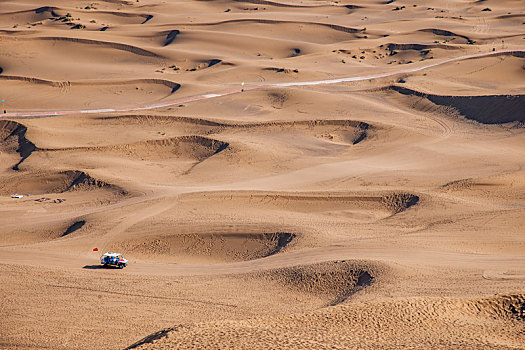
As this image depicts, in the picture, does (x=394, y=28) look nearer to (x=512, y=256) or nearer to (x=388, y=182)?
(x=388, y=182)

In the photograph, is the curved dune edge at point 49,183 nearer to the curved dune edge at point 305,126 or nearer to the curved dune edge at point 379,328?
the curved dune edge at point 305,126

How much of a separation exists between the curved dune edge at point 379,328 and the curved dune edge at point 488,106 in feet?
84.6

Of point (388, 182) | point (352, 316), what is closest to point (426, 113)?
point (388, 182)

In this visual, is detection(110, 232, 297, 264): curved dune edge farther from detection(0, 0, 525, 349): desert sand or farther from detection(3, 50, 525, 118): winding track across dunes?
detection(3, 50, 525, 118): winding track across dunes

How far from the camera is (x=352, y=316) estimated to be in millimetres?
18797

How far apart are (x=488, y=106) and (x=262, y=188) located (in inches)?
750

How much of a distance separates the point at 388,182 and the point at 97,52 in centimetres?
3613

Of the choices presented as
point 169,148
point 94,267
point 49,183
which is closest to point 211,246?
point 94,267

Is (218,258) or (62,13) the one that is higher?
(62,13)

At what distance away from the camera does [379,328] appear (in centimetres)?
1814

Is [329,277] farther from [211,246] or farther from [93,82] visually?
[93,82]

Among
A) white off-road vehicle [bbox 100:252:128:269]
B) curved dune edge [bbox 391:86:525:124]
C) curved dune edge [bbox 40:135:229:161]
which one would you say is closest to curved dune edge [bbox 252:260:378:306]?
white off-road vehicle [bbox 100:252:128:269]

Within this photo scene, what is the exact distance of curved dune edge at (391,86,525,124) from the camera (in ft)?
143

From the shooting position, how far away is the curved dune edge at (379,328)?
16766 millimetres
